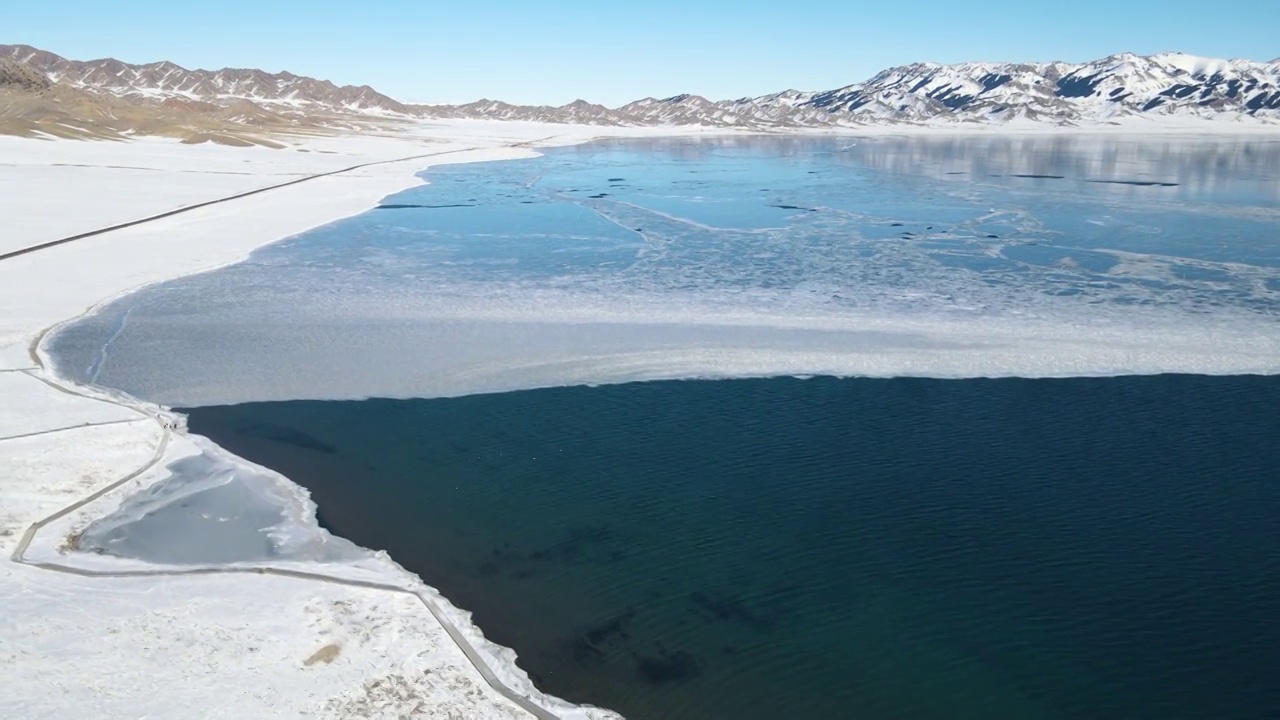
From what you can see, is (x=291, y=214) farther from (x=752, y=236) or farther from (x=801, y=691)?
(x=801, y=691)

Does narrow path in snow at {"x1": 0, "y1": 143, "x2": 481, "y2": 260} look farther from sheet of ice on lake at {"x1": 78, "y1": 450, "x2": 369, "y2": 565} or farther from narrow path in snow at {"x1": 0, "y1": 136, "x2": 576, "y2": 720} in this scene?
sheet of ice on lake at {"x1": 78, "y1": 450, "x2": 369, "y2": 565}

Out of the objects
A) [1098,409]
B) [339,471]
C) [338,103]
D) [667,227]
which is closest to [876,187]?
[667,227]

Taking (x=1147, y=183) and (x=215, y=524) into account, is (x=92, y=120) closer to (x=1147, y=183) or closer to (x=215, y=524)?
(x=215, y=524)

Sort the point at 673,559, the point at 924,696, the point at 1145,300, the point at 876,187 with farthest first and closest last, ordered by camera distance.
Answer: the point at 876,187, the point at 1145,300, the point at 673,559, the point at 924,696

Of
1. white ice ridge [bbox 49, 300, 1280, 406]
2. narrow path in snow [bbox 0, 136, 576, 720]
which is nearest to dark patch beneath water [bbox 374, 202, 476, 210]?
white ice ridge [bbox 49, 300, 1280, 406]

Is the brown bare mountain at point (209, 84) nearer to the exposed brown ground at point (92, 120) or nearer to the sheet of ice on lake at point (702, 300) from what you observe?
the exposed brown ground at point (92, 120)

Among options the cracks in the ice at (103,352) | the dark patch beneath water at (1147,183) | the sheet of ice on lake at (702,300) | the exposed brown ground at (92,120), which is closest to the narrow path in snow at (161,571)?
the cracks in the ice at (103,352)
